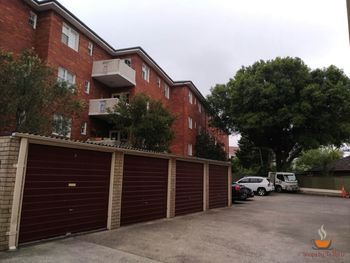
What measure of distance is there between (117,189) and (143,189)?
4.60 ft

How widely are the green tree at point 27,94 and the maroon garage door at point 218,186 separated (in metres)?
8.20

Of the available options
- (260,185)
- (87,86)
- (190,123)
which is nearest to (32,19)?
(87,86)

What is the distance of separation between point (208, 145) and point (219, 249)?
25.6m

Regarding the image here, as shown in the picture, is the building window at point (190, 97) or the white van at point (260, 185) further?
the building window at point (190, 97)

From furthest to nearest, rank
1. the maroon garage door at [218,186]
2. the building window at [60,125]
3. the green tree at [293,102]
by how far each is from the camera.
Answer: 1. the green tree at [293,102]
2. the maroon garage door at [218,186]
3. the building window at [60,125]

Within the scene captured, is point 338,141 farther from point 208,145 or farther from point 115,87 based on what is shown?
point 115,87

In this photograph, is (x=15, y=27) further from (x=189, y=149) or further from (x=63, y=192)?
(x=189, y=149)

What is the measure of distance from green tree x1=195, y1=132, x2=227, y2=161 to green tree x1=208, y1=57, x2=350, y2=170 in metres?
3.78

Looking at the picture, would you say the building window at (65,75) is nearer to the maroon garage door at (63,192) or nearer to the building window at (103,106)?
the building window at (103,106)

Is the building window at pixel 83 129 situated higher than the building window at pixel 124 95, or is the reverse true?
the building window at pixel 124 95

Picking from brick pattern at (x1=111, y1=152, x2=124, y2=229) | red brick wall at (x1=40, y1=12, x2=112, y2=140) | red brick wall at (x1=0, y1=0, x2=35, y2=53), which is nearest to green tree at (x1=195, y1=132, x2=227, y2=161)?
red brick wall at (x1=40, y1=12, x2=112, y2=140)

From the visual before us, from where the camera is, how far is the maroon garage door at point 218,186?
593 inches

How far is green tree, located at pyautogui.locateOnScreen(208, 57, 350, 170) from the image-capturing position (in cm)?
2722

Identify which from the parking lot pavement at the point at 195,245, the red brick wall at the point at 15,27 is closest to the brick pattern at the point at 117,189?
the parking lot pavement at the point at 195,245
